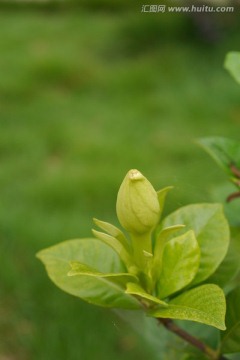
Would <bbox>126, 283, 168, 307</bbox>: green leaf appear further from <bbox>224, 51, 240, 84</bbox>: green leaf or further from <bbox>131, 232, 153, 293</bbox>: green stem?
<bbox>224, 51, 240, 84</bbox>: green leaf

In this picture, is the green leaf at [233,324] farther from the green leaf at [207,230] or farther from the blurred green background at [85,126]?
the blurred green background at [85,126]

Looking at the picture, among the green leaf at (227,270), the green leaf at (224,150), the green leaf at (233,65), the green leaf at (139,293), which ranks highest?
the green leaf at (233,65)

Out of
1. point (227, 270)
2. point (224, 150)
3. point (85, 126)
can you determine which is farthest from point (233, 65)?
point (85, 126)

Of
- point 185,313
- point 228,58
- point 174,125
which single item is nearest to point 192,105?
point 174,125

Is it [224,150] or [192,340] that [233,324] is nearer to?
[192,340]

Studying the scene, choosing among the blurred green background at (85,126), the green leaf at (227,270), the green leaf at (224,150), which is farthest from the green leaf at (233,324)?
the blurred green background at (85,126)

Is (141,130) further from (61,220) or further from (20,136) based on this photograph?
(61,220)
